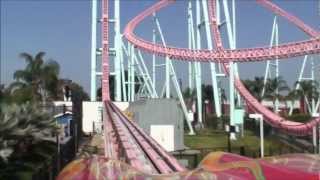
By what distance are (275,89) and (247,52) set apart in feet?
64.3

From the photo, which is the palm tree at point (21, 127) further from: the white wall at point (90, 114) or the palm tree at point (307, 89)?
the palm tree at point (307, 89)

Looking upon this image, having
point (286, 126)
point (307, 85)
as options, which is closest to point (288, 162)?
point (286, 126)

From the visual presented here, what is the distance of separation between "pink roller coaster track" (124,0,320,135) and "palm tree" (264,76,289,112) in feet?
41.8

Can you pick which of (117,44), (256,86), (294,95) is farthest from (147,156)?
(256,86)

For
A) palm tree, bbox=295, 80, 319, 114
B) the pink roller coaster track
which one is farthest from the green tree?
the pink roller coaster track

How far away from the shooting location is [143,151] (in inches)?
508

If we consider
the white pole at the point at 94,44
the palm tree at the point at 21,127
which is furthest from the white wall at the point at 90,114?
the palm tree at the point at 21,127

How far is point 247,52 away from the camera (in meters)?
42.1

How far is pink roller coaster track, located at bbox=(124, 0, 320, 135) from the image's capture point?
131 ft

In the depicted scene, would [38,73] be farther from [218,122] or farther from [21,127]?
[21,127]

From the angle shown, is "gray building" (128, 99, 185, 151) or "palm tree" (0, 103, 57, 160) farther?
"gray building" (128, 99, 185, 151)

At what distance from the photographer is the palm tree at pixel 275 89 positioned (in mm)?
60344

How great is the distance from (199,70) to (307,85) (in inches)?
399

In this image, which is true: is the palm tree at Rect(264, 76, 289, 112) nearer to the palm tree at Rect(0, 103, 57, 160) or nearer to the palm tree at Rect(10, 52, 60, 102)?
the palm tree at Rect(10, 52, 60, 102)
